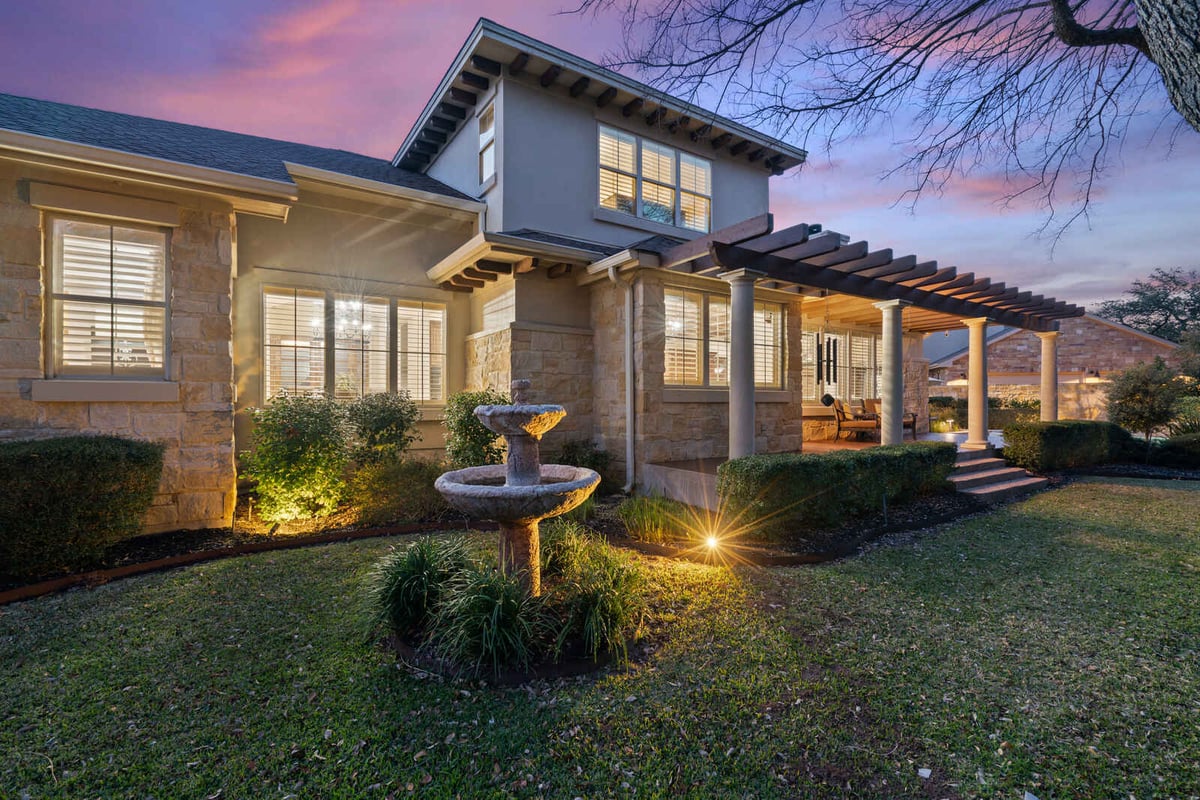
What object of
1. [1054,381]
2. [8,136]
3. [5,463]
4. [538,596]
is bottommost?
[538,596]

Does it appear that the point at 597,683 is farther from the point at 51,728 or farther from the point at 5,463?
the point at 5,463

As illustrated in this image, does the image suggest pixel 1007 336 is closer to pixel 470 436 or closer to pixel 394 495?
pixel 470 436

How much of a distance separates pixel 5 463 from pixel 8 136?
3.07 metres

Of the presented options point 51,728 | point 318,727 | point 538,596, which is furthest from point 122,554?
point 538,596

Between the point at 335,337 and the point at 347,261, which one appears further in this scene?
the point at 347,261

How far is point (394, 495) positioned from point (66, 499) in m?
2.94

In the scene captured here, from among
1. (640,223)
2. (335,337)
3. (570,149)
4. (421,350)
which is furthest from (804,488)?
(335,337)

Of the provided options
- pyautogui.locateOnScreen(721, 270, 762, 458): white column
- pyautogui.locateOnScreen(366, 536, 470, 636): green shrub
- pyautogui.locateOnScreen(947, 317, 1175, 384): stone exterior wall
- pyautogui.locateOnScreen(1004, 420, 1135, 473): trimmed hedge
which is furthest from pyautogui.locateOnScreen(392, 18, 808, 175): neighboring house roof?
pyautogui.locateOnScreen(947, 317, 1175, 384): stone exterior wall

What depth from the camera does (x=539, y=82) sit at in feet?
28.0

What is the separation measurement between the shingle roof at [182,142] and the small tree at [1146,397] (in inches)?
626

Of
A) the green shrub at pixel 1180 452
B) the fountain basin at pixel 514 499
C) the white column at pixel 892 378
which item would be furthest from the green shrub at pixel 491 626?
the green shrub at pixel 1180 452

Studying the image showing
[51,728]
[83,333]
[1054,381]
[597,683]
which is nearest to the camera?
[51,728]

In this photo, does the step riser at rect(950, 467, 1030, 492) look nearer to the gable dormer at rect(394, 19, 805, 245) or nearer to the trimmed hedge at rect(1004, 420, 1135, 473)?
the trimmed hedge at rect(1004, 420, 1135, 473)

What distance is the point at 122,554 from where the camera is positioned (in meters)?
4.98
